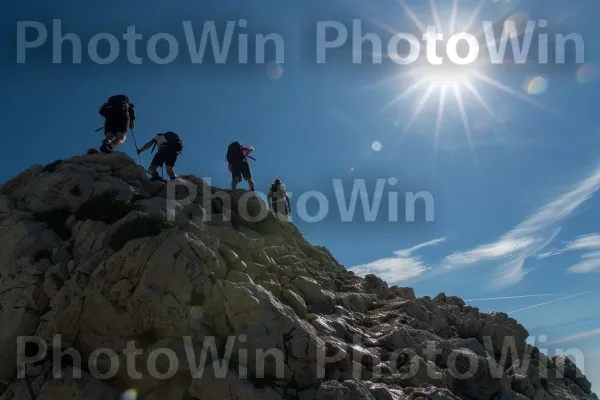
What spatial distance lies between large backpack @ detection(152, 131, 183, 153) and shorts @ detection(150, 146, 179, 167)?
8.2 inches

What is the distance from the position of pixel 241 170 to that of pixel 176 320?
40.9 ft

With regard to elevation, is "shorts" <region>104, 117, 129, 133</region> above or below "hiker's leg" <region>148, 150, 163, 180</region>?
above

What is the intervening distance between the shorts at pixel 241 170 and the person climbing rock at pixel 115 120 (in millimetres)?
5896

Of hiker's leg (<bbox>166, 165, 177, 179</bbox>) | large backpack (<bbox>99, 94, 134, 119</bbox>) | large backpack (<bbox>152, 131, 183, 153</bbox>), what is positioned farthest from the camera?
large backpack (<bbox>152, 131, 183, 153</bbox>)

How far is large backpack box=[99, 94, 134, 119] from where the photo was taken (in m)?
19.5

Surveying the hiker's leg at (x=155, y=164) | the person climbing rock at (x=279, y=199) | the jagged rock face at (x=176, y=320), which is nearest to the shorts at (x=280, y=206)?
the person climbing rock at (x=279, y=199)

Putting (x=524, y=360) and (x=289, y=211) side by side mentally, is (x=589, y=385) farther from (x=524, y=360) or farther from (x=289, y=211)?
(x=289, y=211)

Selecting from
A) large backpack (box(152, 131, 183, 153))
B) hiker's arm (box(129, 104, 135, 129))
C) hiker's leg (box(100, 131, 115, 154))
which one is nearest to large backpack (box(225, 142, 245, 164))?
large backpack (box(152, 131, 183, 153))

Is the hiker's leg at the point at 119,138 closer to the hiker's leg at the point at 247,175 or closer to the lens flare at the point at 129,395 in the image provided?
the hiker's leg at the point at 247,175

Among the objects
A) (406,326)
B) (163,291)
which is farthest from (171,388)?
(406,326)

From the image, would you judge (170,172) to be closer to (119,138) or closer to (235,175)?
(119,138)

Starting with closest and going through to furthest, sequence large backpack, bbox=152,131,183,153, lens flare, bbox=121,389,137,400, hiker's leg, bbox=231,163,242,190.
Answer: lens flare, bbox=121,389,137,400
large backpack, bbox=152,131,183,153
hiker's leg, bbox=231,163,242,190

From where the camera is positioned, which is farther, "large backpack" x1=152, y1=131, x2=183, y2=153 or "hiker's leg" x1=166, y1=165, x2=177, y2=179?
→ "large backpack" x1=152, y1=131, x2=183, y2=153

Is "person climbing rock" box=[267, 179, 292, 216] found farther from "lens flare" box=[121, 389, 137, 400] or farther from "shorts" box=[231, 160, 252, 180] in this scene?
"lens flare" box=[121, 389, 137, 400]
